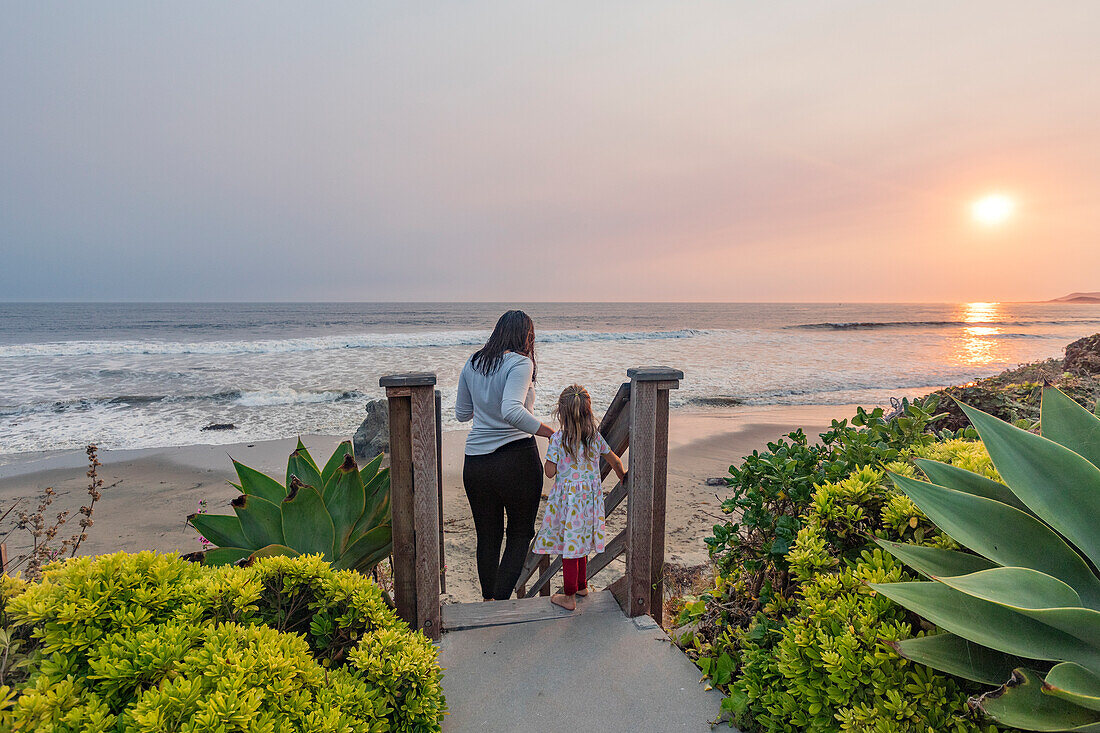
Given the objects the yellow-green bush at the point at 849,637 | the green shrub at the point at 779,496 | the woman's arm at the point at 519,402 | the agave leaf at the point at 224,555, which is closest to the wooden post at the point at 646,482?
the green shrub at the point at 779,496

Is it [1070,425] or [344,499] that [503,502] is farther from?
[1070,425]

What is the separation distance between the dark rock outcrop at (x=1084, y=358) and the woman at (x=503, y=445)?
16.9 feet

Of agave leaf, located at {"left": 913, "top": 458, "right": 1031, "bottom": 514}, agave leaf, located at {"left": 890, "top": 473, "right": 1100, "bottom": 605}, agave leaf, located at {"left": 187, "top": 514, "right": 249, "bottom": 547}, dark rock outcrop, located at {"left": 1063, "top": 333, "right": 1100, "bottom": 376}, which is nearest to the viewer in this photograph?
agave leaf, located at {"left": 890, "top": 473, "right": 1100, "bottom": 605}

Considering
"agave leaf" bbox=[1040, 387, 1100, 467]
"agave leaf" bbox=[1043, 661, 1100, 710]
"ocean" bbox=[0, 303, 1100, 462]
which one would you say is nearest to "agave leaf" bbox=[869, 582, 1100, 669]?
"agave leaf" bbox=[1043, 661, 1100, 710]

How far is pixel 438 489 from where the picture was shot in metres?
2.80

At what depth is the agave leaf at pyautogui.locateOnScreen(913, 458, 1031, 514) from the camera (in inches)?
67.7

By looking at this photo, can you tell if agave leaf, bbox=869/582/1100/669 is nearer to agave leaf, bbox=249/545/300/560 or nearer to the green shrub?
the green shrub

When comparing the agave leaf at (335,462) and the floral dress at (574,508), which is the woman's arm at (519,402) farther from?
the agave leaf at (335,462)

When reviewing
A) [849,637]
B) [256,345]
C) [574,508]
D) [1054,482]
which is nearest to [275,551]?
[574,508]

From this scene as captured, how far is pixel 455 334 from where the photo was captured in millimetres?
32844

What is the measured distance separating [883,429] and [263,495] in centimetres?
288

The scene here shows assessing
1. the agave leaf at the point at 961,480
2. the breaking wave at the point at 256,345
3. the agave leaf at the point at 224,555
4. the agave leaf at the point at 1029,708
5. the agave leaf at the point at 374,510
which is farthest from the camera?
the breaking wave at the point at 256,345

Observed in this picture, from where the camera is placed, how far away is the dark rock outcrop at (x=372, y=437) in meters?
8.50

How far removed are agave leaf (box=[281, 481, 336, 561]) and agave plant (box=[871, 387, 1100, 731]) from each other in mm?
2112
